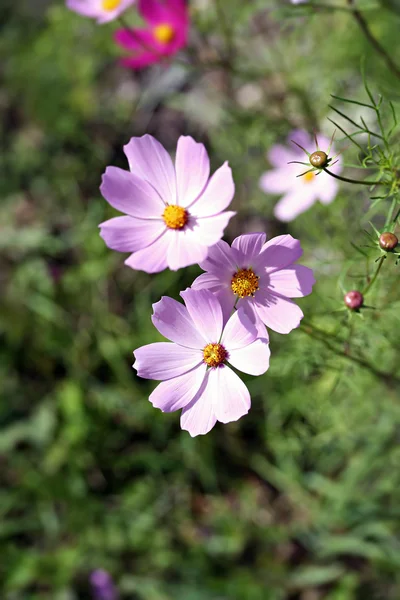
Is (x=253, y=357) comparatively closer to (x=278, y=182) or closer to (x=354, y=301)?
(x=354, y=301)

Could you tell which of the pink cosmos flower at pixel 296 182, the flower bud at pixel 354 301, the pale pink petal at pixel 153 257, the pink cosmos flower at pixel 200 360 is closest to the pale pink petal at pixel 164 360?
the pink cosmos flower at pixel 200 360

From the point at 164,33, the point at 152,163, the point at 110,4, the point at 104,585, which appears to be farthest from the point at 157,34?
the point at 104,585

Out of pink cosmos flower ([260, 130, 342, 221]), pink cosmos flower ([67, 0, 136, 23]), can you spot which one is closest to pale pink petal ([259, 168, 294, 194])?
pink cosmos flower ([260, 130, 342, 221])

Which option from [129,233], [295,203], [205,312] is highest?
[295,203]

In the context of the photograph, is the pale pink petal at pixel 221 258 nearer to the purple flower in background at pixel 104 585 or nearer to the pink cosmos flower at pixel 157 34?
the pink cosmos flower at pixel 157 34

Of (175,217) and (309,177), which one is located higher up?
(309,177)
